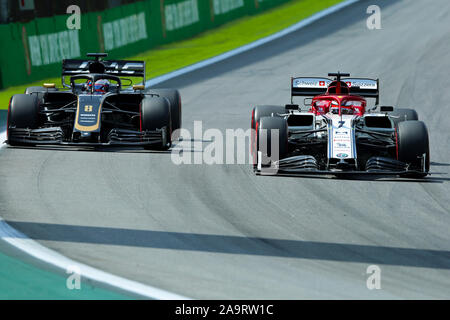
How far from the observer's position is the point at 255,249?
9.26m

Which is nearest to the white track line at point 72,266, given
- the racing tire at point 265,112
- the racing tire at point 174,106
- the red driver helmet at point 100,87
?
the racing tire at point 265,112

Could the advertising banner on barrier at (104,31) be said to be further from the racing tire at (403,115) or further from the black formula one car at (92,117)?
the racing tire at (403,115)

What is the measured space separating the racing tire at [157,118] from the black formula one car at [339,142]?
1.53 m

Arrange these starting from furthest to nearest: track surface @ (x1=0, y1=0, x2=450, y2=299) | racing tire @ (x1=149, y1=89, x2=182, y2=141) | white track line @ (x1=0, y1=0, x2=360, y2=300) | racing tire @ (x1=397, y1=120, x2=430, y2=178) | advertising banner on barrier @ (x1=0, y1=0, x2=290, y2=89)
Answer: advertising banner on barrier @ (x1=0, y1=0, x2=290, y2=89)
racing tire @ (x1=149, y1=89, x2=182, y2=141)
racing tire @ (x1=397, y1=120, x2=430, y2=178)
track surface @ (x1=0, y1=0, x2=450, y2=299)
white track line @ (x1=0, y1=0, x2=360, y2=300)

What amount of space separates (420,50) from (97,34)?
32.0 feet

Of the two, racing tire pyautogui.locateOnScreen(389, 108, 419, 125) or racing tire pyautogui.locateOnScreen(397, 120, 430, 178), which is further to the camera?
racing tire pyautogui.locateOnScreen(389, 108, 419, 125)

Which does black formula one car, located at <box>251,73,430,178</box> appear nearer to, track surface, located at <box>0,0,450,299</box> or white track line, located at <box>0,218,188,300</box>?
track surface, located at <box>0,0,450,299</box>

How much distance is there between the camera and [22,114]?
15180 millimetres

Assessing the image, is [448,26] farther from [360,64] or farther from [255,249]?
[255,249]

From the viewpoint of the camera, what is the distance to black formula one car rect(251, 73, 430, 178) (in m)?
13.1

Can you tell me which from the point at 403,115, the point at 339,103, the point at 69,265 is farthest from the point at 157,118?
the point at 69,265

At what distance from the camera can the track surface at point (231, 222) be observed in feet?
27.1

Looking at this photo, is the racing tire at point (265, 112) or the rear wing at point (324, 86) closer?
the racing tire at point (265, 112)

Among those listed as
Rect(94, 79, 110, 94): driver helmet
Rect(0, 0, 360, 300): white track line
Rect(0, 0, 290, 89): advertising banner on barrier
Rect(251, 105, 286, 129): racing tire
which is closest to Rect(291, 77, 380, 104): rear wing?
Rect(251, 105, 286, 129): racing tire
